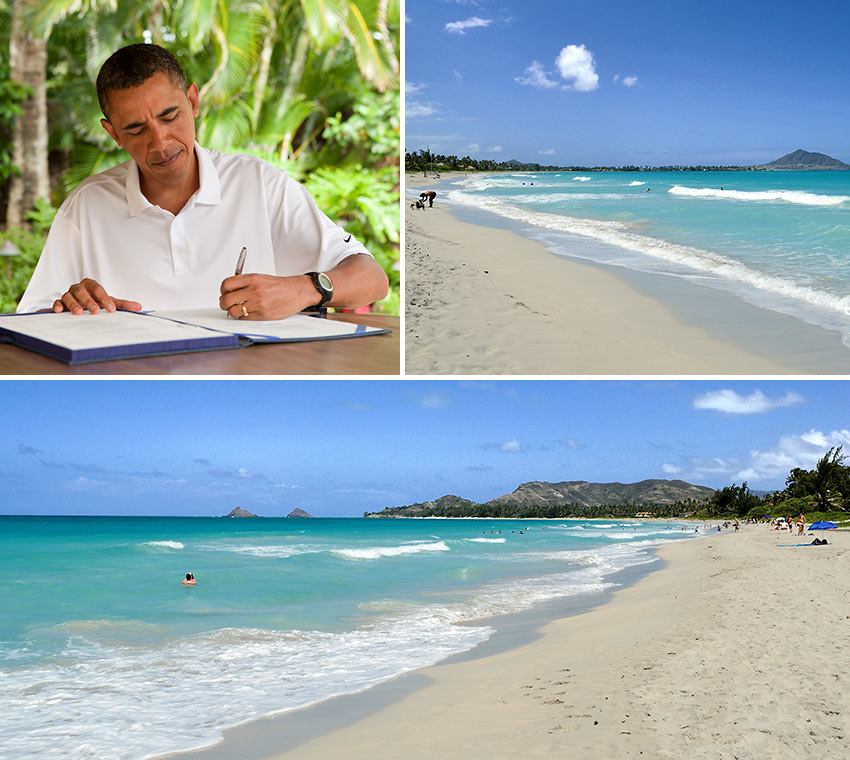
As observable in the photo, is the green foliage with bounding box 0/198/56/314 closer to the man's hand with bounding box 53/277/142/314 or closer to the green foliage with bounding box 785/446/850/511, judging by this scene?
the man's hand with bounding box 53/277/142/314

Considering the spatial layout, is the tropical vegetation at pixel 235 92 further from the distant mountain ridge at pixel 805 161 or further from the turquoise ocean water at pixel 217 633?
the distant mountain ridge at pixel 805 161

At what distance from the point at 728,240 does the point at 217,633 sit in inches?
358

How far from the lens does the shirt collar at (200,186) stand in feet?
7.21

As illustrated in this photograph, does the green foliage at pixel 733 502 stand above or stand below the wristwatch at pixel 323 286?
below

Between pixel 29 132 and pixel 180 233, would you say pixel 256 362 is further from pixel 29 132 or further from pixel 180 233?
pixel 29 132

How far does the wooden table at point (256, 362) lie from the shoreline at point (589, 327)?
2.82 meters

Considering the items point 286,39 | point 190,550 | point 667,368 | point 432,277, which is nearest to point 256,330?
point 667,368

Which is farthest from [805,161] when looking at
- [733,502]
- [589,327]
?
[589,327]

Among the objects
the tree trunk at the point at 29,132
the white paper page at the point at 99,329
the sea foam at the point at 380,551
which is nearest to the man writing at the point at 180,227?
the white paper page at the point at 99,329

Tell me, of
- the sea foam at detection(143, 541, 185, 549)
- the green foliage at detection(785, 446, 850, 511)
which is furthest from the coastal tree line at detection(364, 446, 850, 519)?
the sea foam at detection(143, 541, 185, 549)

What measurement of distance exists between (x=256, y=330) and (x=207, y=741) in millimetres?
2085

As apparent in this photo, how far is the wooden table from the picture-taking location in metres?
1.21

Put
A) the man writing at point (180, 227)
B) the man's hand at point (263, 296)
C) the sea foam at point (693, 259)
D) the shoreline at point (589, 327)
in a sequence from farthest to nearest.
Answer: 1. the sea foam at point (693, 259)
2. the shoreline at point (589, 327)
3. the man writing at point (180, 227)
4. the man's hand at point (263, 296)

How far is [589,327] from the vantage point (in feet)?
17.1
